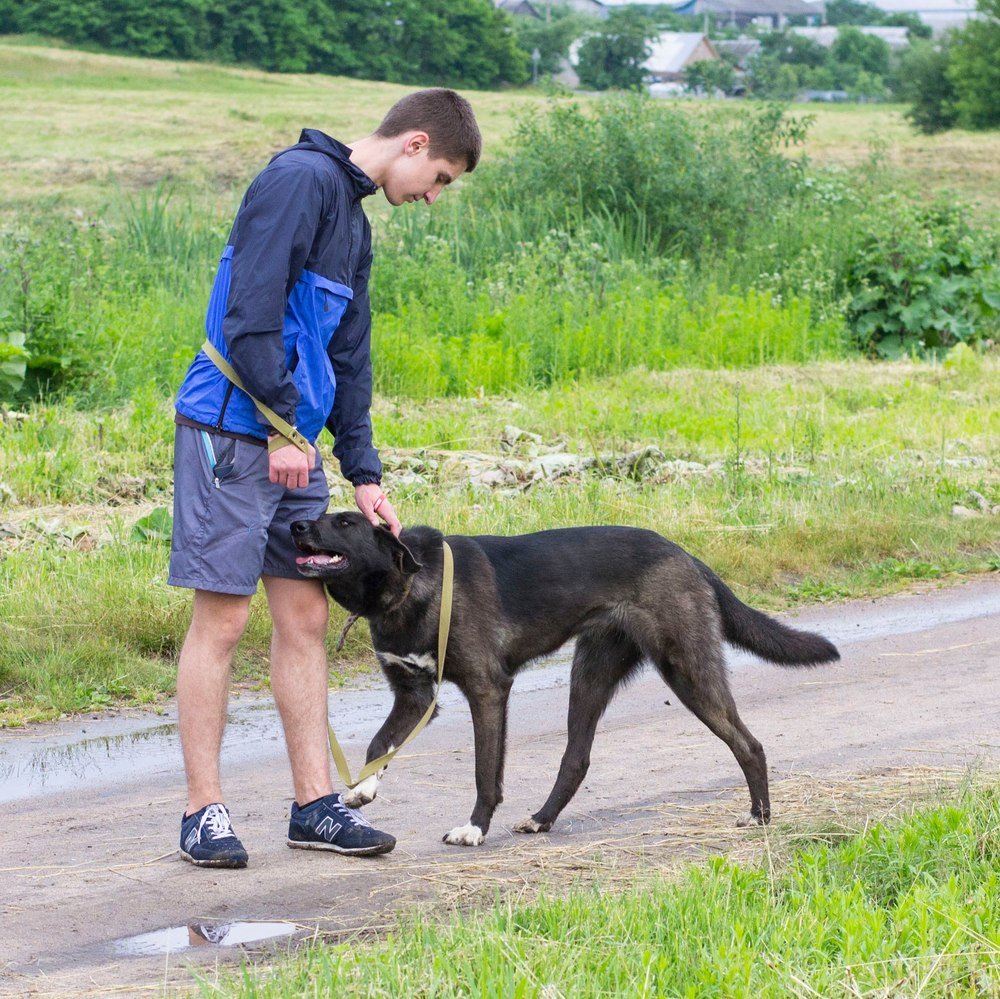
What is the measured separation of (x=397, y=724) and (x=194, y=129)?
33579 millimetres

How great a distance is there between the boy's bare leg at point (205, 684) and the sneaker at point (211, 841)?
0.16ft

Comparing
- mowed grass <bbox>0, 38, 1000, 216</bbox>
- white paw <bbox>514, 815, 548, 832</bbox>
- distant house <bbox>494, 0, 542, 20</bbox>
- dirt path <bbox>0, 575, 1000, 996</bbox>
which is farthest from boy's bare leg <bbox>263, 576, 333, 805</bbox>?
distant house <bbox>494, 0, 542, 20</bbox>

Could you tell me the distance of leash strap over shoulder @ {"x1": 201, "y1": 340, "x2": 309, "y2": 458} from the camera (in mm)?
4316

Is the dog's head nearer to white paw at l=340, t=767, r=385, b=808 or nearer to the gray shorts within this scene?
the gray shorts

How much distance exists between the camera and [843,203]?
20.0 metres

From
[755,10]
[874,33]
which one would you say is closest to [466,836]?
[874,33]

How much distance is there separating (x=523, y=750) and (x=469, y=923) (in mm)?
2176

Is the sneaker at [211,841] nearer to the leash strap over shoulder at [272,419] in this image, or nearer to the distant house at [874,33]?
the leash strap over shoulder at [272,419]

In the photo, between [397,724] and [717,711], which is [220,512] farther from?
[717,711]

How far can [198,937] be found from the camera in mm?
3926

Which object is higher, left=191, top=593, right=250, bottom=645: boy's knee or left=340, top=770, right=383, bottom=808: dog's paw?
left=191, top=593, right=250, bottom=645: boy's knee

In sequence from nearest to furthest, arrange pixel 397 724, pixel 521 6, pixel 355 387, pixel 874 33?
pixel 355 387
pixel 397 724
pixel 874 33
pixel 521 6

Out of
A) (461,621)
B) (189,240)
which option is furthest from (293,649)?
(189,240)

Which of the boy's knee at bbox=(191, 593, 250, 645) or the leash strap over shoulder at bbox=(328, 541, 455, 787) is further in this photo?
the leash strap over shoulder at bbox=(328, 541, 455, 787)
